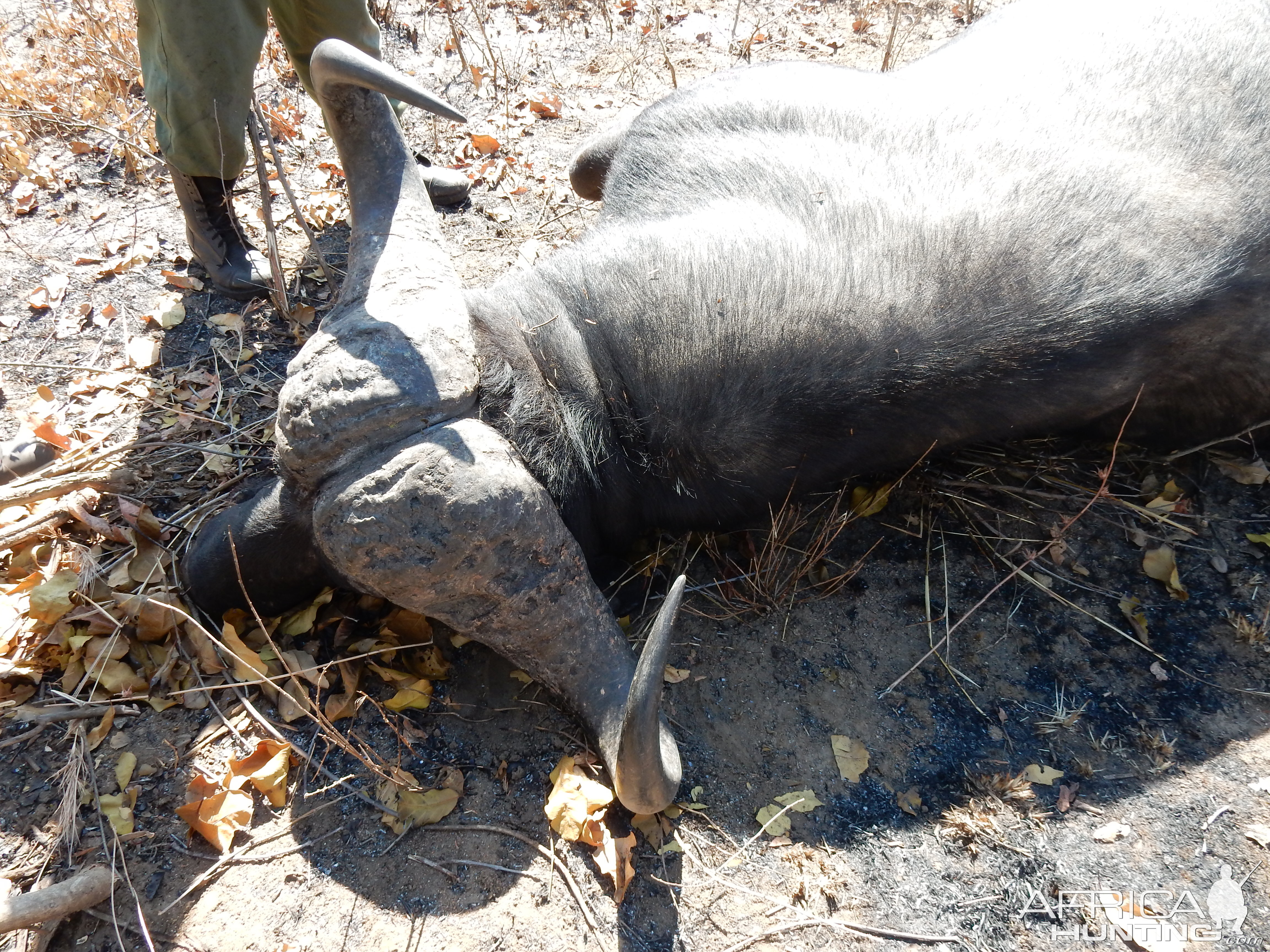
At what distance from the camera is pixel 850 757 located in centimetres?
283

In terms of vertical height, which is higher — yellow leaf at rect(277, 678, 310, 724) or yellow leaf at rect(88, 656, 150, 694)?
yellow leaf at rect(88, 656, 150, 694)

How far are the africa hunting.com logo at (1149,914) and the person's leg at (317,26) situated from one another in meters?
3.82

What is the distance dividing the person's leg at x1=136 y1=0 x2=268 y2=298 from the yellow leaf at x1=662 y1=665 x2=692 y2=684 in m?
2.99

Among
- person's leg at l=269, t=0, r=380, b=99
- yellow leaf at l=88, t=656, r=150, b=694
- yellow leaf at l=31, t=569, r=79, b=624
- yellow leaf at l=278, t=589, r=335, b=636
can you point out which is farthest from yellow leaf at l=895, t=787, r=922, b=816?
person's leg at l=269, t=0, r=380, b=99


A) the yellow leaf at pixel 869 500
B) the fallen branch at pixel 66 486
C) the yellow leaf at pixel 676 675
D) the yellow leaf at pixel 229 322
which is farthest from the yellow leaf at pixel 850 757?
the yellow leaf at pixel 229 322

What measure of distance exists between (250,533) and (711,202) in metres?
2.13

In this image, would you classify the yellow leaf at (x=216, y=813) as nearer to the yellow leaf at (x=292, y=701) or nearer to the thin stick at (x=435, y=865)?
the yellow leaf at (x=292, y=701)

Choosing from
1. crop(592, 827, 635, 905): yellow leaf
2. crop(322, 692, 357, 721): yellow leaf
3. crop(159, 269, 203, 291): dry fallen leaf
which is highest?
crop(159, 269, 203, 291): dry fallen leaf

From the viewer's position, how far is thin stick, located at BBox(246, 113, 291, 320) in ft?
12.1

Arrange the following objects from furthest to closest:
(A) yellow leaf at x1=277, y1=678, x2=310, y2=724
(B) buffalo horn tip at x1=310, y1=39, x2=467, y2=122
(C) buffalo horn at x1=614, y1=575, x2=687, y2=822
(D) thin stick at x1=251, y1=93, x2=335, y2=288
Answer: (D) thin stick at x1=251, y1=93, x2=335, y2=288 < (A) yellow leaf at x1=277, y1=678, x2=310, y2=724 < (B) buffalo horn tip at x1=310, y1=39, x2=467, y2=122 < (C) buffalo horn at x1=614, y1=575, x2=687, y2=822

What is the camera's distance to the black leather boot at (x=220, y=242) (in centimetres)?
411

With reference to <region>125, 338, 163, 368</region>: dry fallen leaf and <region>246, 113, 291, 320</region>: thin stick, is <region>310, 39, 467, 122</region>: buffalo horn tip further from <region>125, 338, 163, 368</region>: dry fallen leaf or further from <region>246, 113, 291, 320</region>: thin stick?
<region>125, 338, 163, 368</region>: dry fallen leaf

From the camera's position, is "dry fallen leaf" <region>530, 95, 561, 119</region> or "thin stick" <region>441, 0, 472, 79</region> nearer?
"dry fallen leaf" <region>530, 95, 561, 119</region>

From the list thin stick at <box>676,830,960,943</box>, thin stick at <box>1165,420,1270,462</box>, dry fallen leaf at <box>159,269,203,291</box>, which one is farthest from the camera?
dry fallen leaf at <box>159,269,203,291</box>
